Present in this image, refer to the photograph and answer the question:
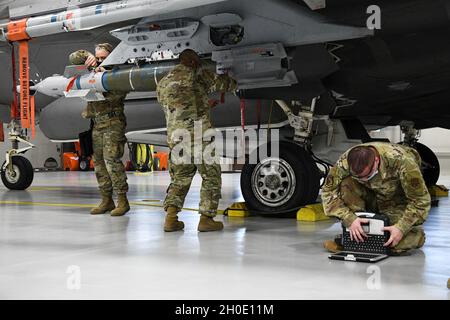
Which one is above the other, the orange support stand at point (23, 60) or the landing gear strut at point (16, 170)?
the orange support stand at point (23, 60)

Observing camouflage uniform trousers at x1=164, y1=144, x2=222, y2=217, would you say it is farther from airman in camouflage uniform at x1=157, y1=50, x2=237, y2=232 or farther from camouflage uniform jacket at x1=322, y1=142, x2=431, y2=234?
camouflage uniform jacket at x1=322, y1=142, x2=431, y2=234

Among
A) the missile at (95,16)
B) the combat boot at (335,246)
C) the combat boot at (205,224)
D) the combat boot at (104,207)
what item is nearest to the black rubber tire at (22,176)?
the missile at (95,16)

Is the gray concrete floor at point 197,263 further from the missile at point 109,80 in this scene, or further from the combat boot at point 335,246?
the missile at point 109,80

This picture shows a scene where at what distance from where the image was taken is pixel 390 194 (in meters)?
3.96

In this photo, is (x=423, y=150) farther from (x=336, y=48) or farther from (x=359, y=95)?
(x=336, y=48)

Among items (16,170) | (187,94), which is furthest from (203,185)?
(16,170)

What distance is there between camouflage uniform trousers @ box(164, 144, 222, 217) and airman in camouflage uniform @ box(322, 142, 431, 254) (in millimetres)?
1311

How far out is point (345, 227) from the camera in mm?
3920

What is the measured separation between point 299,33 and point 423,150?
175 inches

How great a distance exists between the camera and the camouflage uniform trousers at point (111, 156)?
6.32 meters

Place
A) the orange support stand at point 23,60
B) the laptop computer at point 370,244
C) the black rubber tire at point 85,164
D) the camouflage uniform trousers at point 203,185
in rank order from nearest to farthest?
the laptop computer at point 370,244 < the camouflage uniform trousers at point 203,185 < the orange support stand at point 23,60 < the black rubber tire at point 85,164

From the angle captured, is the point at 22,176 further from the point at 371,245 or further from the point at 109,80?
the point at 371,245

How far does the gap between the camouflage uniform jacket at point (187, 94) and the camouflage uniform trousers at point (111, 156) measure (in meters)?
1.26

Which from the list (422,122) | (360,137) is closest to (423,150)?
(422,122)
